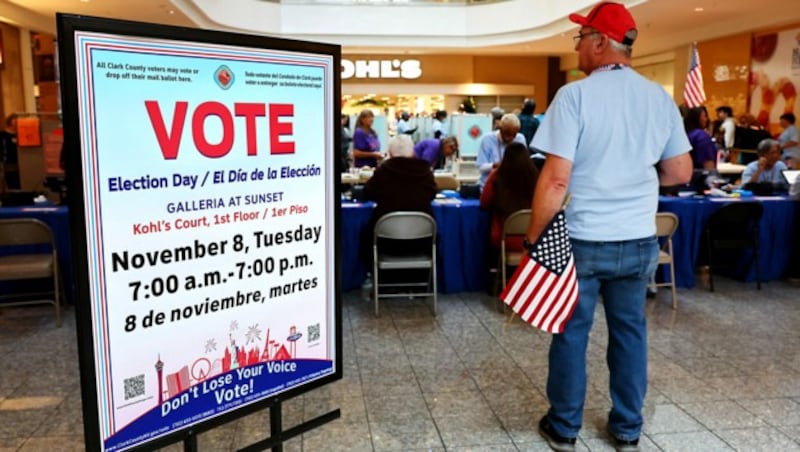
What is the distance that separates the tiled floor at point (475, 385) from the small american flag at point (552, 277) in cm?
66

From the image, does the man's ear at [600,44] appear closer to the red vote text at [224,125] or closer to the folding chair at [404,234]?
the red vote text at [224,125]

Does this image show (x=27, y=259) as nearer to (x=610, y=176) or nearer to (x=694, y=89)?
(x=610, y=176)

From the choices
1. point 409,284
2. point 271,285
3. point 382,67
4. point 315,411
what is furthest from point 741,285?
point 382,67

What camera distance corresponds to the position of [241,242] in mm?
1700

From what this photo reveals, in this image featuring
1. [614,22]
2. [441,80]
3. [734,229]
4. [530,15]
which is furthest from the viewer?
[441,80]

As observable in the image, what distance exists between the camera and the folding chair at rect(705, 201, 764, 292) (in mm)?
5082

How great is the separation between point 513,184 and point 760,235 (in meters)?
2.39

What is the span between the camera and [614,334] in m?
2.48

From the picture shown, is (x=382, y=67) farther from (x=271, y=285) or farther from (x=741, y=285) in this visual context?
(x=271, y=285)

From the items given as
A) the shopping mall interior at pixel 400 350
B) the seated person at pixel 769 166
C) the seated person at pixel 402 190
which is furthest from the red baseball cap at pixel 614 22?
the seated person at pixel 769 166

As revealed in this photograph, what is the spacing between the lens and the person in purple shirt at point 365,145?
26.6ft

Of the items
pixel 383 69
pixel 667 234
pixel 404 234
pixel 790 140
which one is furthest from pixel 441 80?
pixel 404 234

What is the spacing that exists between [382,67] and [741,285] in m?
13.9

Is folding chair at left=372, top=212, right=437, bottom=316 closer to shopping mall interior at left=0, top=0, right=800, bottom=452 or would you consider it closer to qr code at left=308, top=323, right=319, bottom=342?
shopping mall interior at left=0, top=0, right=800, bottom=452
